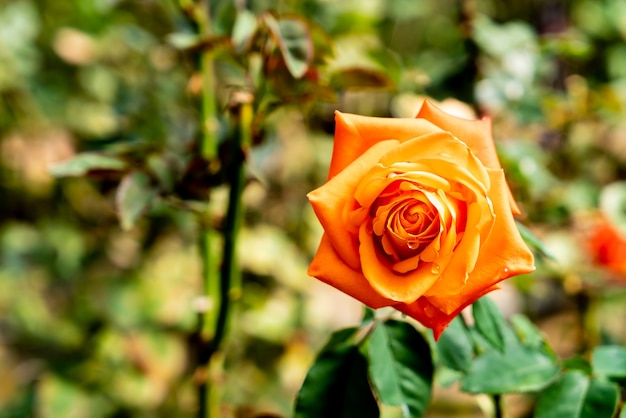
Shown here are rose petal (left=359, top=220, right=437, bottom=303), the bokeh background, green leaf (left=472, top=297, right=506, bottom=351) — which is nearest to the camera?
rose petal (left=359, top=220, right=437, bottom=303)

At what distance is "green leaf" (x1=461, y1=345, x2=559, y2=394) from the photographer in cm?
50

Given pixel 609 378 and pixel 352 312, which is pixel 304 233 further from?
pixel 609 378

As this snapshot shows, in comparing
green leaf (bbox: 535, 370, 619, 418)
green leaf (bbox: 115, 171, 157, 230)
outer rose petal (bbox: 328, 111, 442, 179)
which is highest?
outer rose petal (bbox: 328, 111, 442, 179)

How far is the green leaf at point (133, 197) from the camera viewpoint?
593mm

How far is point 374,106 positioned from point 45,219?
77 cm

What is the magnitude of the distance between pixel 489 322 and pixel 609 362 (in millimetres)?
112

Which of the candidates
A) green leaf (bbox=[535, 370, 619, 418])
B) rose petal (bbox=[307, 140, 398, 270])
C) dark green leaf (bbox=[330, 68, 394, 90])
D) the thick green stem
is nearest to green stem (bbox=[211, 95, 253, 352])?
the thick green stem

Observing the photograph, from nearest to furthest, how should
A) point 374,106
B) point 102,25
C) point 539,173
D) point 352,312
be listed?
→ point 539,173 < point 102,25 < point 374,106 < point 352,312

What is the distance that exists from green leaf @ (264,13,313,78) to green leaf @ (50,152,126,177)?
0.21 meters

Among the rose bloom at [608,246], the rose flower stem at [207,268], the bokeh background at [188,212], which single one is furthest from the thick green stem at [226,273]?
the rose bloom at [608,246]

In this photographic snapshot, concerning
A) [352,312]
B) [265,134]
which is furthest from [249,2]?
[352,312]

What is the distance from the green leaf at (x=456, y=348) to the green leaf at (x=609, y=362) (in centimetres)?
11

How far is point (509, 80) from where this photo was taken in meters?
0.90

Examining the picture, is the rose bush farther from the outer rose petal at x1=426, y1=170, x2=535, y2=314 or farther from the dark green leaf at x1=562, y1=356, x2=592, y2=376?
the outer rose petal at x1=426, y1=170, x2=535, y2=314
